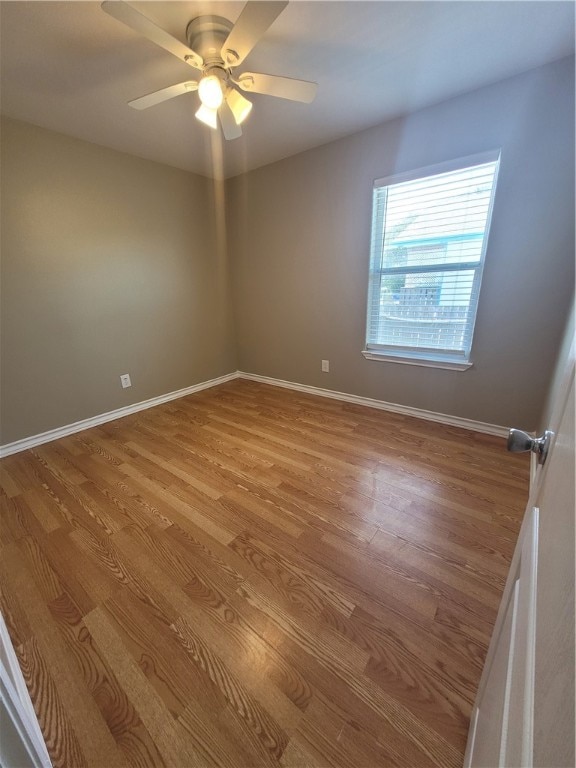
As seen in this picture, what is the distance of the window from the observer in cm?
205

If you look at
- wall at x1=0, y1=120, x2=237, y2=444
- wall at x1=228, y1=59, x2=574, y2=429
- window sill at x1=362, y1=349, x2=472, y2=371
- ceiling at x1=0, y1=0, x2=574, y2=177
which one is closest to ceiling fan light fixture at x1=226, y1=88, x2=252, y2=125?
ceiling at x1=0, y1=0, x2=574, y2=177

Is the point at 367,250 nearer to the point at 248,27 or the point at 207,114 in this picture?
the point at 207,114

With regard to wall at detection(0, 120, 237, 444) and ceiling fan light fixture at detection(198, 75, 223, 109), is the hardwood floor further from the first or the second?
ceiling fan light fixture at detection(198, 75, 223, 109)

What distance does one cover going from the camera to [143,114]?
1990 millimetres

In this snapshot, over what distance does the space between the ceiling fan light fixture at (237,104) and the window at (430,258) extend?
3.99 feet

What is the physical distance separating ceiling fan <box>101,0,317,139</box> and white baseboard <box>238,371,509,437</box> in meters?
2.27

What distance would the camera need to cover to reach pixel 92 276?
250 centimetres

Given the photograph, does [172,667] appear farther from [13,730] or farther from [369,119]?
[369,119]

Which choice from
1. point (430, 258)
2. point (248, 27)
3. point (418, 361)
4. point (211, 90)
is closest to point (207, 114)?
point (211, 90)

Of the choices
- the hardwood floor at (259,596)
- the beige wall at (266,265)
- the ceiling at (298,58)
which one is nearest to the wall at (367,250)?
the beige wall at (266,265)

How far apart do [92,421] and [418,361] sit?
2.97 m

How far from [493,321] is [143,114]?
285cm

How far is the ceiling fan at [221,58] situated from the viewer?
3.59 feet

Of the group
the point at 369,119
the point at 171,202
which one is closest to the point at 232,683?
the point at 369,119
